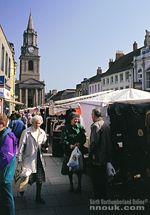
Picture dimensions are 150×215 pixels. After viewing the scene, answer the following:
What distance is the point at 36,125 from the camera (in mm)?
6660

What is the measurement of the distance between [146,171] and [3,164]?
9.41 feet

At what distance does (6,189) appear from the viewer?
498cm

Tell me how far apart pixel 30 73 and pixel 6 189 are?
109364 mm

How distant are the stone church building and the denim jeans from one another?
350 feet

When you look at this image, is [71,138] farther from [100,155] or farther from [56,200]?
[56,200]

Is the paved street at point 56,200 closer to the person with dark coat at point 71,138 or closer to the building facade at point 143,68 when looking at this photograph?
the person with dark coat at point 71,138

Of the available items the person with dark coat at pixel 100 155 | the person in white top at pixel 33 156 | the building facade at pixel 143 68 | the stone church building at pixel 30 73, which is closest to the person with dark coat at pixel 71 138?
the person in white top at pixel 33 156

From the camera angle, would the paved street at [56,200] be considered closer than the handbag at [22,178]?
Yes

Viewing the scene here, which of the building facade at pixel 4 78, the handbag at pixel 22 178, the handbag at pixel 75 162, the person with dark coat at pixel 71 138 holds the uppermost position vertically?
the building facade at pixel 4 78

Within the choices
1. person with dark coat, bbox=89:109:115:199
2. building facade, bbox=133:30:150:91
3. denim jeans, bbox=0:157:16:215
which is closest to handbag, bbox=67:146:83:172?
person with dark coat, bbox=89:109:115:199

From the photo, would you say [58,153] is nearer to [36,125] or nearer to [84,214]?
[36,125]

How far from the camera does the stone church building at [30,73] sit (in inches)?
4348

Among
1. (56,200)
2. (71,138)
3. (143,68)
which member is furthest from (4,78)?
(143,68)

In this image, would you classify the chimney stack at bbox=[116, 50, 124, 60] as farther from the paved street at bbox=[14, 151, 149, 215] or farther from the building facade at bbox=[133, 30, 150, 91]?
the paved street at bbox=[14, 151, 149, 215]
